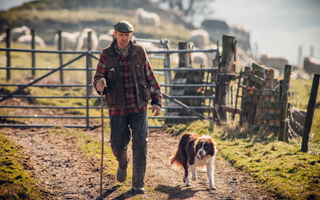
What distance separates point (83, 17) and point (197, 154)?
39.7 meters

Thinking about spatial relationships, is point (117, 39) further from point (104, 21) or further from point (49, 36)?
point (104, 21)

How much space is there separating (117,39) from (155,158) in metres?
2.73

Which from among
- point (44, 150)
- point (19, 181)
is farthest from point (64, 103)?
point (19, 181)

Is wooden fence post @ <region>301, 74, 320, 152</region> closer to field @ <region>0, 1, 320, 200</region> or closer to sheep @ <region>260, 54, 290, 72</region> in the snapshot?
field @ <region>0, 1, 320, 200</region>

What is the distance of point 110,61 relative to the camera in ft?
12.9

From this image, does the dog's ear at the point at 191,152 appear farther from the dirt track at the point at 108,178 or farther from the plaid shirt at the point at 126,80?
the plaid shirt at the point at 126,80

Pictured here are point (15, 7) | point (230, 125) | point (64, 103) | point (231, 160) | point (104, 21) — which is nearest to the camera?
point (231, 160)

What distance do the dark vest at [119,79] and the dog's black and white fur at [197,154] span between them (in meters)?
0.97

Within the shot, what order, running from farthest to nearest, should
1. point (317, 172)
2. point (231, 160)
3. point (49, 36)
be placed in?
point (49, 36), point (231, 160), point (317, 172)

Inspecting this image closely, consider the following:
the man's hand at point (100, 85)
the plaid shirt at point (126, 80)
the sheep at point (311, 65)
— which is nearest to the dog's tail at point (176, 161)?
the plaid shirt at point (126, 80)

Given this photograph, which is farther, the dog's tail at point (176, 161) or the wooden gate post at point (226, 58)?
the wooden gate post at point (226, 58)

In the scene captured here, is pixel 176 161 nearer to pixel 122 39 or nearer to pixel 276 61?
pixel 122 39

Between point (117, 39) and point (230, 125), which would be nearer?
point (117, 39)

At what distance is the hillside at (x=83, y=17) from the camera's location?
115ft
